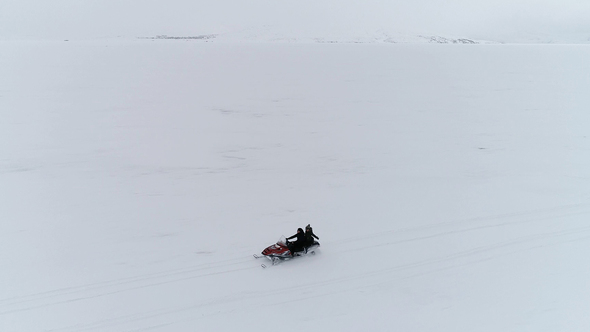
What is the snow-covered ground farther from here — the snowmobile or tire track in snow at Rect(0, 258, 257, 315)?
the snowmobile

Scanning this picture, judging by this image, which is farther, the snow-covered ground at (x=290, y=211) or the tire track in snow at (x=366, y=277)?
the snow-covered ground at (x=290, y=211)

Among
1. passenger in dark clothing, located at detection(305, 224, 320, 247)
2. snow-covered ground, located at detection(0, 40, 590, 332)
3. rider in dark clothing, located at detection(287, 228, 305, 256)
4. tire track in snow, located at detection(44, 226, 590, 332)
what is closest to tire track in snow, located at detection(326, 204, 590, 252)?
snow-covered ground, located at detection(0, 40, 590, 332)

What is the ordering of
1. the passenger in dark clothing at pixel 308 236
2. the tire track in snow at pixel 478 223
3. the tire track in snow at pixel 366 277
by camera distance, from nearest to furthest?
the tire track in snow at pixel 366 277 < the passenger in dark clothing at pixel 308 236 < the tire track in snow at pixel 478 223

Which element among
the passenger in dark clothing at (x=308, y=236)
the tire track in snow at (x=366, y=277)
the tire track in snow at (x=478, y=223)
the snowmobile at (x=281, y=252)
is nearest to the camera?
the tire track in snow at (x=366, y=277)

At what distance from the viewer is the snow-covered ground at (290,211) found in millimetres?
6242

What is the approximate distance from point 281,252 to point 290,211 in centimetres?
221

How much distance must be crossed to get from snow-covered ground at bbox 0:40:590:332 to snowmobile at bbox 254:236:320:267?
0.15 meters

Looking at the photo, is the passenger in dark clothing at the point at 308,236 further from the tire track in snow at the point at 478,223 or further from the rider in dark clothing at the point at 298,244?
the tire track in snow at the point at 478,223

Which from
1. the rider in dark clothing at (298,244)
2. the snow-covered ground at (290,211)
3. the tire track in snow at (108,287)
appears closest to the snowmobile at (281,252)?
the rider in dark clothing at (298,244)

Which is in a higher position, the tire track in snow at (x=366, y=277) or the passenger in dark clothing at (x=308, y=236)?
the passenger in dark clothing at (x=308, y=236)

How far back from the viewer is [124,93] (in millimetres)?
20844

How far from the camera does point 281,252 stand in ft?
23.8

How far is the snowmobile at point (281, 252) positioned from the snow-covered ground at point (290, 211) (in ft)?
0.51

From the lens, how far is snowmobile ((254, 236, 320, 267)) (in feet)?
23.7
